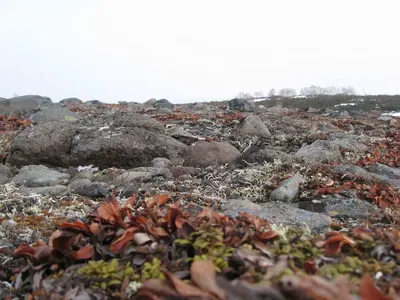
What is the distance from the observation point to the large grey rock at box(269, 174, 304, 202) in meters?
4.91

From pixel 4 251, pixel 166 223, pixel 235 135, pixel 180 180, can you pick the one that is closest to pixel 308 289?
pixel 166 223

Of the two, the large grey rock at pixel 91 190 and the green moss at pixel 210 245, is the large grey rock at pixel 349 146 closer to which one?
the large grey rock at pixel 91 190

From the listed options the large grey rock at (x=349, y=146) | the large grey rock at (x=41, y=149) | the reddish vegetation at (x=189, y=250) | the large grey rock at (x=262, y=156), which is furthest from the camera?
the large grey rock at (x=349, y=146)

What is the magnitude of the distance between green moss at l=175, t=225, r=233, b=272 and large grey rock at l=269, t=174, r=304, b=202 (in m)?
2.85

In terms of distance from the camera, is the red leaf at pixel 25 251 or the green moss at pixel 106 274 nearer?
the green moss at pixel 106 274

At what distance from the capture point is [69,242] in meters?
2.30

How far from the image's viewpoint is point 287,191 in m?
4.97

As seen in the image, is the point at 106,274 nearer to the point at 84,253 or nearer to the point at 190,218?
the point at 84,253

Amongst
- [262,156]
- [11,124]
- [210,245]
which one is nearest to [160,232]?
[210,245]

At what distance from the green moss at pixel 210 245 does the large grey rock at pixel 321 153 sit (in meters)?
5.00

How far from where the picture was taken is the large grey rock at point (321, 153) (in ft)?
23.1

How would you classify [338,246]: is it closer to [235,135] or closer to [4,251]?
[4,251]

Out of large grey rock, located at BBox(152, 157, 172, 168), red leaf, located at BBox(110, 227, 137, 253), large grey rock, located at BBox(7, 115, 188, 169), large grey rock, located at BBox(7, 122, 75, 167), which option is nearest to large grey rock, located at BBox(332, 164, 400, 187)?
large grey rock, located at BBox(152, 157, 172, 168)

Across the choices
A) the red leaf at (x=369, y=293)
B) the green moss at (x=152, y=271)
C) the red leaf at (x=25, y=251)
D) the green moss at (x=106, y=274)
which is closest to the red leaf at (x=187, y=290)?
the green moss at (x=152, y=271)
